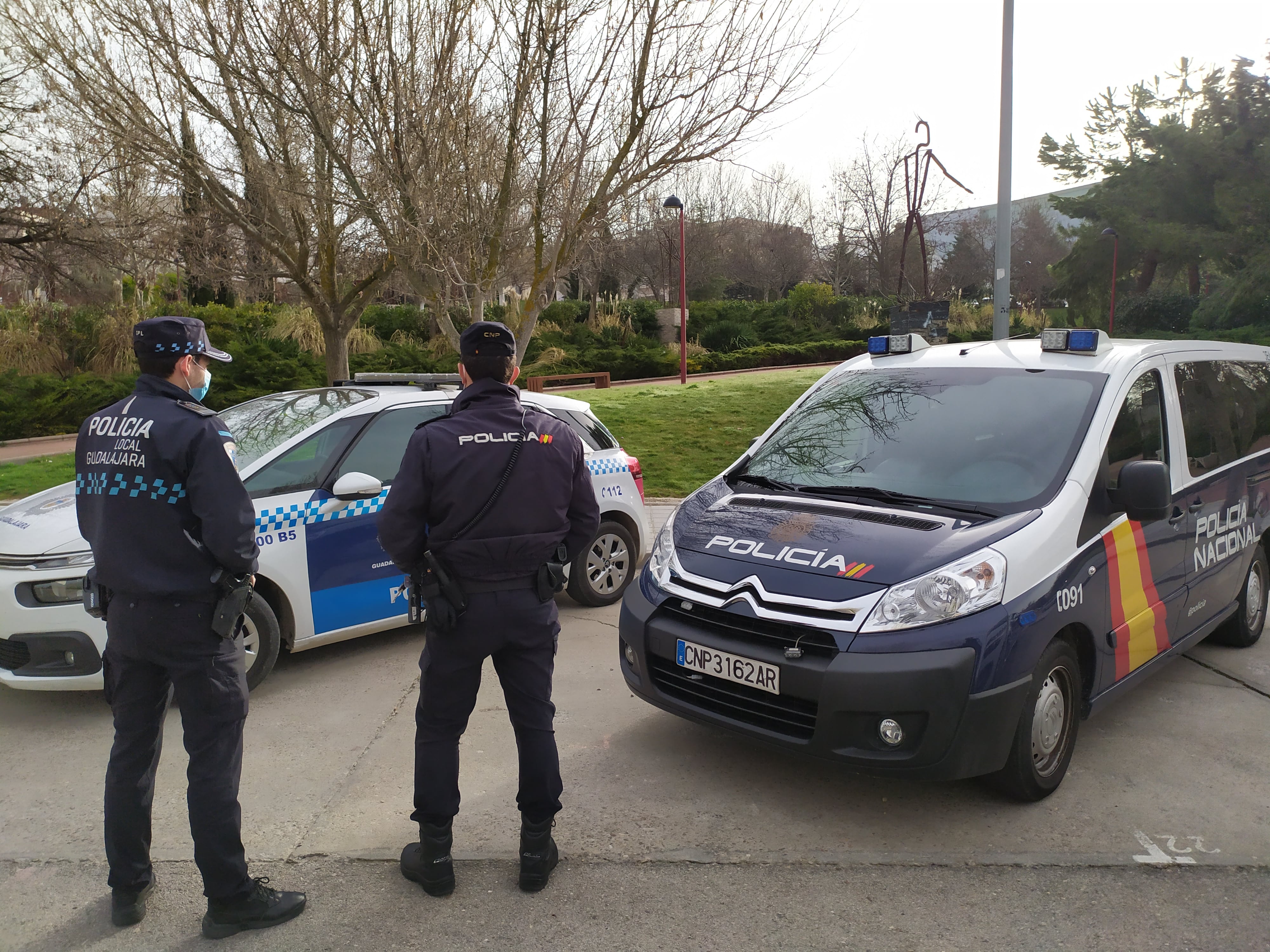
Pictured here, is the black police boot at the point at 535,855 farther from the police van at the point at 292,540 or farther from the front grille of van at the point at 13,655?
the front grille of van at the point at 13,655

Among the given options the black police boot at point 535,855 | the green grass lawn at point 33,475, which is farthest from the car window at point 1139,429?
the green grass lawn at point 33,475

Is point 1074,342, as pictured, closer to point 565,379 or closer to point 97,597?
point 97,597

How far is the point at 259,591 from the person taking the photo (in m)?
5.08

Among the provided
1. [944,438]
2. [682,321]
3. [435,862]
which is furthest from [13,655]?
[682,321]

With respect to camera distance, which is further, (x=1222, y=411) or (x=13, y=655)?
(x=1222, y=411)

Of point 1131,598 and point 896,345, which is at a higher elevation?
point 896,345

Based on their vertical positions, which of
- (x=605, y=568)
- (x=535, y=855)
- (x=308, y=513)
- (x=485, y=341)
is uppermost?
(x=485, y=341)

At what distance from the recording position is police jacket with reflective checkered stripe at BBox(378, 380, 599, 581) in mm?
3168

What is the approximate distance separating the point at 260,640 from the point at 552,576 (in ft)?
7.87

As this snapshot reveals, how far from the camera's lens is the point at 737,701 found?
3.74 meters

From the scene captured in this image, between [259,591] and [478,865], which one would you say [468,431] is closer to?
[478,865]

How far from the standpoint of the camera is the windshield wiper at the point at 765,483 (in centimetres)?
446

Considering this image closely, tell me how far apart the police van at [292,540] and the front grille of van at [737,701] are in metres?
0.89

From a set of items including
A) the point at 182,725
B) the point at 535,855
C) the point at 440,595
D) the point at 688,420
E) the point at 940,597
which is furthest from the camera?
the point at 688,420
